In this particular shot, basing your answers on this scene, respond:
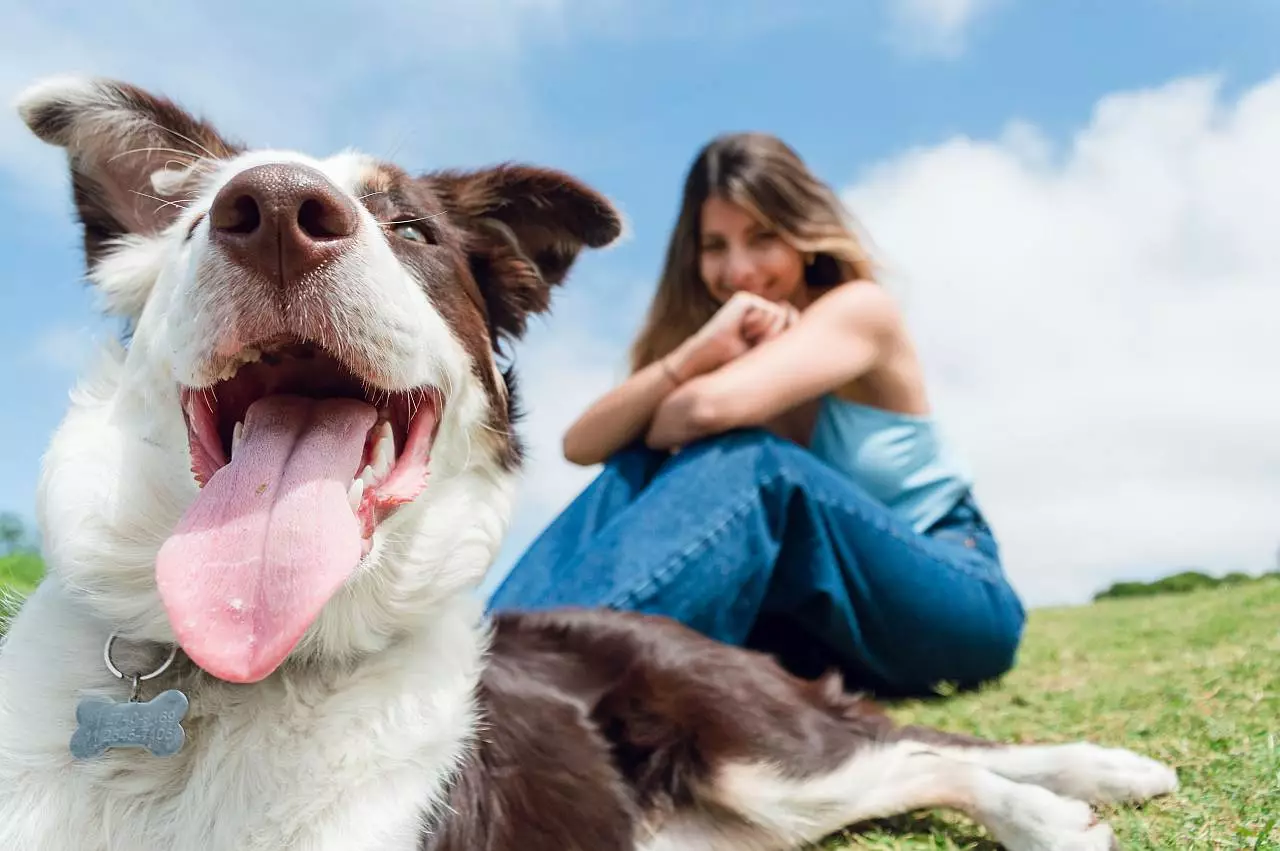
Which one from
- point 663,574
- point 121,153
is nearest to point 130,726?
point 121,153

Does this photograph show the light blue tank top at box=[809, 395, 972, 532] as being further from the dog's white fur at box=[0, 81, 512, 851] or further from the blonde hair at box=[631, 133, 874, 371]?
the dog's white fur at box=[0, 81, 512, 851]

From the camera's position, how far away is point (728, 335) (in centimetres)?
452

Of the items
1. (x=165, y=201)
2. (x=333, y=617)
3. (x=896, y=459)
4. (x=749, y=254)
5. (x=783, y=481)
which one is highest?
(x=749, y=254)

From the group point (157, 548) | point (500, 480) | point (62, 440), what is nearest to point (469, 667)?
point (500, 480)

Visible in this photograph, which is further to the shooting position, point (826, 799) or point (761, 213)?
point (761, 213)

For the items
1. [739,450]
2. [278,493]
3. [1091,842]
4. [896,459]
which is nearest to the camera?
[278,493]

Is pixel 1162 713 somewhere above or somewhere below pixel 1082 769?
above

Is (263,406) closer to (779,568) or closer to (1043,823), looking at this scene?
(1043,823)

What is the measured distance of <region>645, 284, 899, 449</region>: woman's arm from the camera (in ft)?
13.7

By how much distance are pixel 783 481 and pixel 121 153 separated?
8.39 feet

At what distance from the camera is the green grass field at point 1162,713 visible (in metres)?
2.67

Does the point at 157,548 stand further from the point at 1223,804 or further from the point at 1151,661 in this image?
the point at 1151,661

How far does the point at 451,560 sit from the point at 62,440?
3.19 ft

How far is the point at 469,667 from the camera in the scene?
253cm
